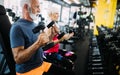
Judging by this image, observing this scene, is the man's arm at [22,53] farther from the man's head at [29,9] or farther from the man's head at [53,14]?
the man's head at [53,14]

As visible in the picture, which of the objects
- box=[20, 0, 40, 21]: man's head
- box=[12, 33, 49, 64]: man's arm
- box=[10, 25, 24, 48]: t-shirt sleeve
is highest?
box=[20, 0, 40, 21]: man's head

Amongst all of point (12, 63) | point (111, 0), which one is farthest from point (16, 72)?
point (111, 0)

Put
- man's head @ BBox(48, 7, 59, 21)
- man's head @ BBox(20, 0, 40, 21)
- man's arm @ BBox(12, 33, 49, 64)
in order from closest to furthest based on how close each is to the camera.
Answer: man's arm @ BBox(12, 33, 49, 64) → man's head @ BBox(20, 0, 40, 21) → man's head @ BBox(48, 7, 59, 21)

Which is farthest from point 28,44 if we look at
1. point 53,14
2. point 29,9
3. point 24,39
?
point 53,14

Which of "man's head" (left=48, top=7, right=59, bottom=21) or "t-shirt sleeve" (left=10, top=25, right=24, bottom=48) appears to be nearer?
"t-shirt sleeve" (left=10, top=25, right=24, bottom=48)

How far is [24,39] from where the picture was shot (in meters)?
2.06

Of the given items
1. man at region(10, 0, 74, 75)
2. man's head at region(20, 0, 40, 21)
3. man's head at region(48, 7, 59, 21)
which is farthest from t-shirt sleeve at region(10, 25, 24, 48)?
man's head at region(48, 7, 59, 21)

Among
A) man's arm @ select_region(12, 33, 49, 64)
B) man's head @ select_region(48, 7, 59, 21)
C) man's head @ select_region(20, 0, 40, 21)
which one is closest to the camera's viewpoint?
man's arm @ select_region(12, 33, 49, 64)

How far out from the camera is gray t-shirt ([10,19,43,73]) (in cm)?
199

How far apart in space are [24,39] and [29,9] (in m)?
0.34

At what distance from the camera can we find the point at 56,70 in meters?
2.44

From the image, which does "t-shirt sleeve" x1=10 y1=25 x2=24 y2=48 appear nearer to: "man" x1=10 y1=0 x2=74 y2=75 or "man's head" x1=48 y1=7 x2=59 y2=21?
"man" x1=10 y1=0 x2=74 y2=75

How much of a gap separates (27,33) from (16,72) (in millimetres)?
426

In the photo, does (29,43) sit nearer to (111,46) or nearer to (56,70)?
(56,70)
